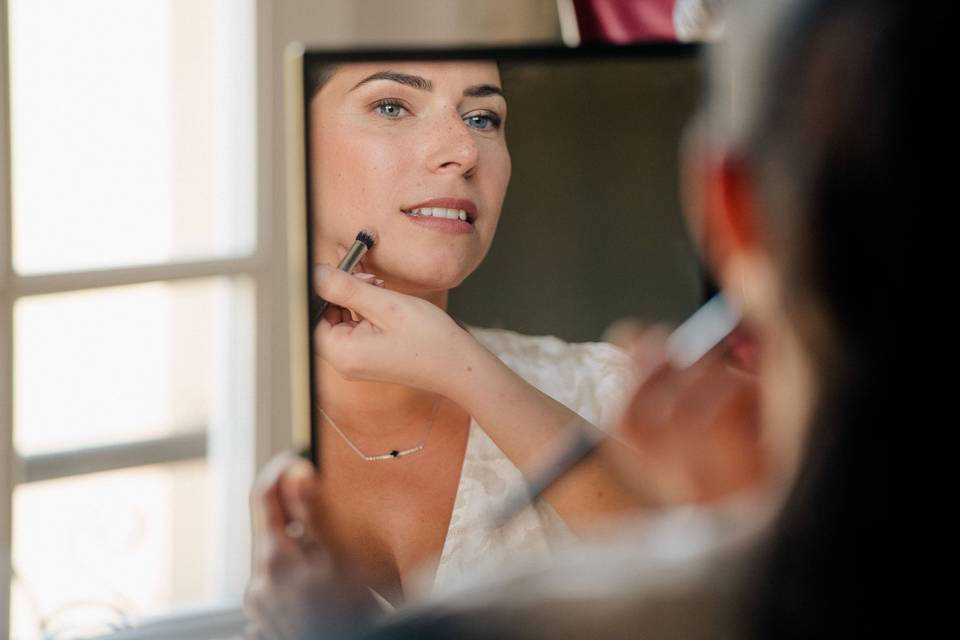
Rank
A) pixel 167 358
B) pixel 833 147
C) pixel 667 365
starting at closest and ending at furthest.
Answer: pixel 833 147, pixel 667 365, pixel 167 358

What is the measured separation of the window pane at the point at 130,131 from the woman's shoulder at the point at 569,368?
83 cm

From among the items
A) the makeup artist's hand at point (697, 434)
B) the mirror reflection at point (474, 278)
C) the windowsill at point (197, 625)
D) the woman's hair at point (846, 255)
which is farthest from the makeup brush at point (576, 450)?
the windowsill at point (197, 625)

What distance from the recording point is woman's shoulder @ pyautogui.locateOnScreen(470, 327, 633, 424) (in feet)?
4.37

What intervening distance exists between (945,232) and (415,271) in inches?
35.3

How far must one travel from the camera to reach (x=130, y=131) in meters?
2.00

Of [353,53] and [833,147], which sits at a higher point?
[353,53]

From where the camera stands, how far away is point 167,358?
6.82ft

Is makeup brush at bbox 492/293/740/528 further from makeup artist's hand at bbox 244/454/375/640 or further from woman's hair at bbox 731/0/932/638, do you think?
woman's hair at bbox 731/0/932/638

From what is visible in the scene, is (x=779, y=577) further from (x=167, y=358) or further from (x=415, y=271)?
(x=167, y=358)

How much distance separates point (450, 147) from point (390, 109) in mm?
74

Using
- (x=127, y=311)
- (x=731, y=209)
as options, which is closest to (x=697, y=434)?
(x=731, y=209)

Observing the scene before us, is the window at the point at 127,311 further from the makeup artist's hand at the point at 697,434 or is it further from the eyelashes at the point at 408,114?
the makeup artist's hand at the point at 697,434

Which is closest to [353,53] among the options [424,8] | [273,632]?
[273,632]

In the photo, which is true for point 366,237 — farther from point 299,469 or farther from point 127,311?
point 127,311
